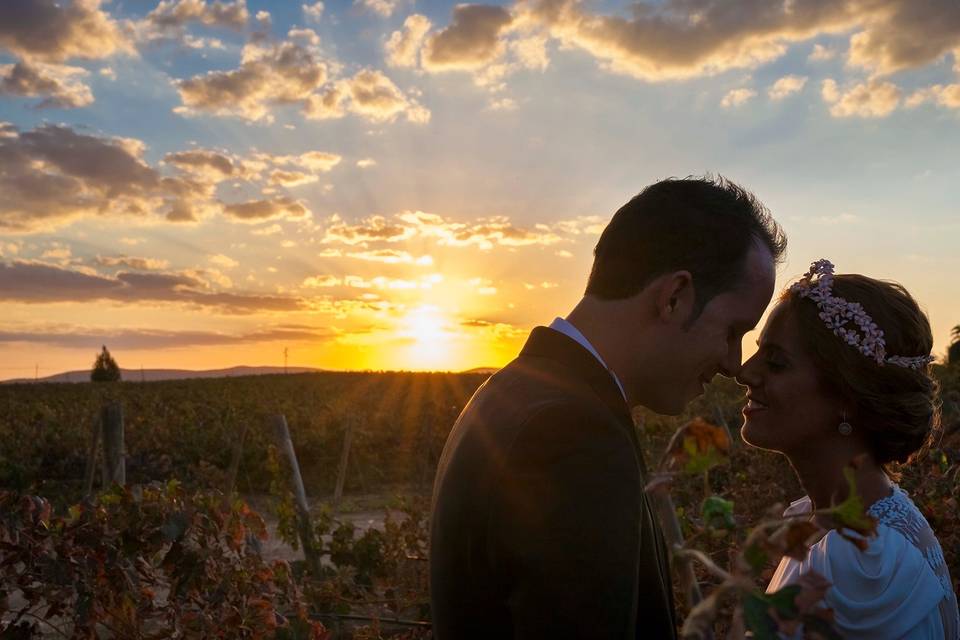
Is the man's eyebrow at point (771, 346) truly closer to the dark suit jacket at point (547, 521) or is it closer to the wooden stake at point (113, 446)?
the dark suit jacket at point (547, 521)

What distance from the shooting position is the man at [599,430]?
1.43 m

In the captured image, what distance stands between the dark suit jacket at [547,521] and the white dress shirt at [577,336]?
0.06 m

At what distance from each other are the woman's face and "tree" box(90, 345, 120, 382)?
73075 mm

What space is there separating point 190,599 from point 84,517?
68 cm

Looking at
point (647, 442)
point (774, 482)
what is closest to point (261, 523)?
point (774, 482)

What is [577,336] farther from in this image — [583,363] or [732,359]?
[732,359]

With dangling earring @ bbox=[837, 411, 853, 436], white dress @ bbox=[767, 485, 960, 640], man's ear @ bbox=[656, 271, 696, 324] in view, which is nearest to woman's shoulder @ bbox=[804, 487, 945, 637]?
white dress @ bbox=[767, 485, 960, 640]

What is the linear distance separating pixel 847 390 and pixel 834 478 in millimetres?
307

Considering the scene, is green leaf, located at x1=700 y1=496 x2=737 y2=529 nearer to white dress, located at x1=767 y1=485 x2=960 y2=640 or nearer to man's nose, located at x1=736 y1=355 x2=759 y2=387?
white dress, located at x1=767 y1=485 x2=960 y2=640

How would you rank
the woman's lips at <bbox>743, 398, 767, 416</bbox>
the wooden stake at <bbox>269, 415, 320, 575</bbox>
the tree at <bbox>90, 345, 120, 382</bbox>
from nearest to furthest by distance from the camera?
the woman's lips at <bbox>743, 398, 767, 416</bbox>
the wooden stake at <bbox>269, 415, 320, 575</bbox>
the tree at <bbox>90, 345, 120, 382</bbox>

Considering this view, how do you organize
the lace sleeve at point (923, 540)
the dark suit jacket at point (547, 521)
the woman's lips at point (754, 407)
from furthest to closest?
1. the woman's lips at point (754, 407)
2. the lace sleeve at point (923, 540)
3. the dark suit jacket at point (547, 521)

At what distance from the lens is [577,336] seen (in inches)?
78.1

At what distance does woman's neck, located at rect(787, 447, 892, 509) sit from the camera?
9.32ft

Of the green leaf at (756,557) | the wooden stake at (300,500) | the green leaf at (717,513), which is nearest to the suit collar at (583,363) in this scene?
the green leaf at (717,513)
